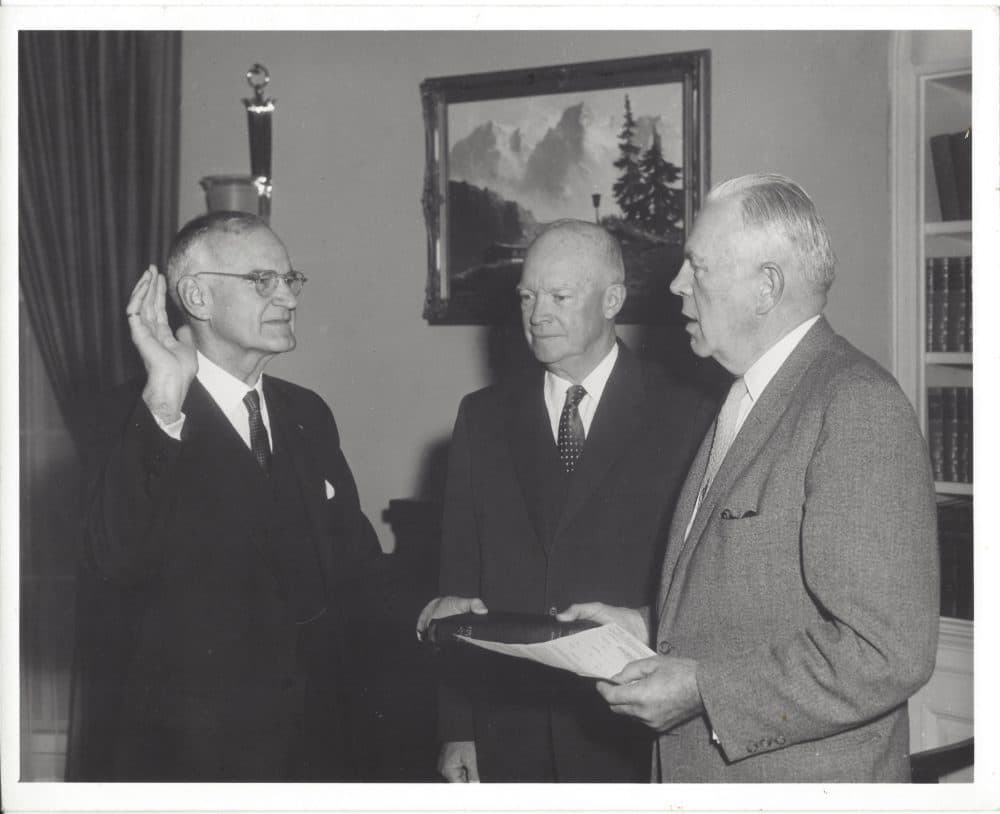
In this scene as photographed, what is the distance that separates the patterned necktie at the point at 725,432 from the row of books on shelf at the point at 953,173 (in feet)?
6.93

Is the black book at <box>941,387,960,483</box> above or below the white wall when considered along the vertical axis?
below

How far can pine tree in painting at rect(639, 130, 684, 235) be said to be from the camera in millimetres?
4285

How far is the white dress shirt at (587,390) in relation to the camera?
3076mm

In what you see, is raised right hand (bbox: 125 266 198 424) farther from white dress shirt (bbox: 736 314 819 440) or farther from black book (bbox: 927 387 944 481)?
black book (bbox: 927 387 944 481)

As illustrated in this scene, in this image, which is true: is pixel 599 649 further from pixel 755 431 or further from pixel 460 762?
pixel 460 762

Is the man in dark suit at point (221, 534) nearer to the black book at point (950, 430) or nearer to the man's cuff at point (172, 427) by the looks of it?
the man's cuff at point (172, 427)

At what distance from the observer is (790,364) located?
6.80ft

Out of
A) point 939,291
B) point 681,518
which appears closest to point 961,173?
point 939,291

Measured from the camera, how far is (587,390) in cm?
310

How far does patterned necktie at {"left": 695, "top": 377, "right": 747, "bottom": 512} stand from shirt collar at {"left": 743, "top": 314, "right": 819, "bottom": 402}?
2.5 inches

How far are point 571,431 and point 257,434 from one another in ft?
2.89

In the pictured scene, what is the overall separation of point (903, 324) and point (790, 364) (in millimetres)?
2208

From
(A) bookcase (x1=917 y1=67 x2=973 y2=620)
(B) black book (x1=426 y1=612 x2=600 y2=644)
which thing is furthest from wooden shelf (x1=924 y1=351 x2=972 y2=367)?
(B) black book (x1=426 y1=612 x2=600 y2=644)

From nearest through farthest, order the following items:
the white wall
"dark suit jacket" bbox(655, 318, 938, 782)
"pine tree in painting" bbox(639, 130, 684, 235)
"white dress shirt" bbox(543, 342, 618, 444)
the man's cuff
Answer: "dark suit jacket" bbox(655, 318, 938, 782), the man's cuff, "white dress shirt" bbox(543, 342, 618, 444), "pine tree in painting" bbox(639, 130, 684, 235), the white wall
